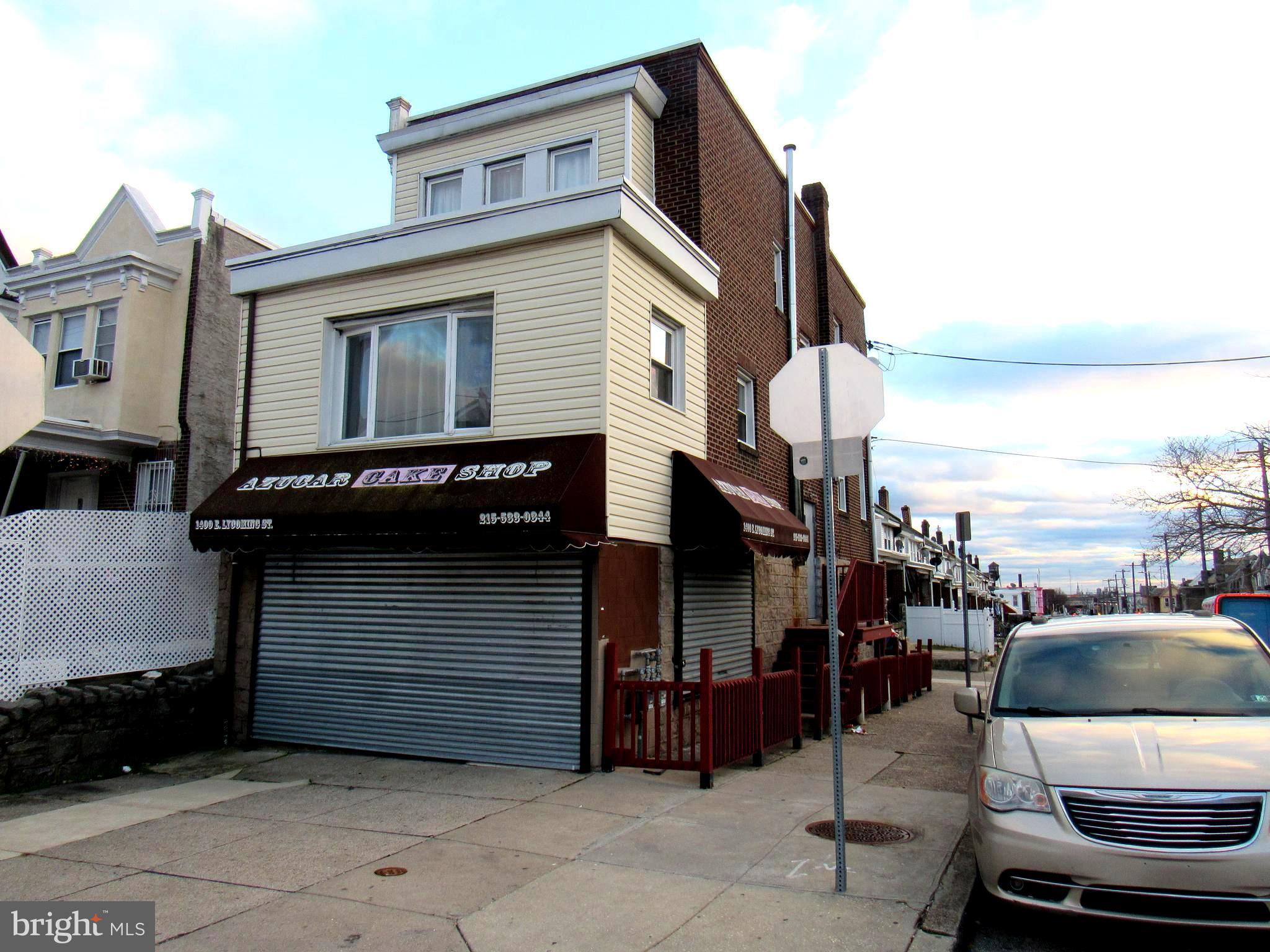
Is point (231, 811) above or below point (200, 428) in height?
below

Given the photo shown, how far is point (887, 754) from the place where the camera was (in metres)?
10.0

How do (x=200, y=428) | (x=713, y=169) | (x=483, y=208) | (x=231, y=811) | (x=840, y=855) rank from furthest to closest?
(x=200, y=428) < (x=713, y=169) < (x=483, y=208) < (x=231, y=811) < (x=840, y=855)

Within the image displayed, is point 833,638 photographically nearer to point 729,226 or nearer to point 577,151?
point 729,226

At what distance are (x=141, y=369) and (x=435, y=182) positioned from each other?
21.0 feet

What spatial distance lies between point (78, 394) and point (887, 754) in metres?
14.8

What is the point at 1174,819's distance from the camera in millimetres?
4355

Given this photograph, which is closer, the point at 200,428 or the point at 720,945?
the point at 720,945

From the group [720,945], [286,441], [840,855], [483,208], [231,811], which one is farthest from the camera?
[286,441]

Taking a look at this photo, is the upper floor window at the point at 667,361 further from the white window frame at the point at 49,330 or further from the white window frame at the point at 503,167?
the white window frame at the point at 49,330

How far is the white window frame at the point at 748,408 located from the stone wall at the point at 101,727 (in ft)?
27.4

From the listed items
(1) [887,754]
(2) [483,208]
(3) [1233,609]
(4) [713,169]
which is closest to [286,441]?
(2) [483,208]

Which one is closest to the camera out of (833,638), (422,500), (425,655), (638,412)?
(833,638)

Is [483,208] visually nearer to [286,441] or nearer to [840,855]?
[286,441]

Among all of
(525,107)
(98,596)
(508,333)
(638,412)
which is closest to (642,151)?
(525,107)
